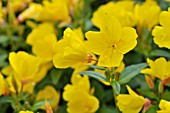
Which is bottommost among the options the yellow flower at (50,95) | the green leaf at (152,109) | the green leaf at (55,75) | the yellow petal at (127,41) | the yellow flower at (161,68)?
the yellow flower at (50,95)

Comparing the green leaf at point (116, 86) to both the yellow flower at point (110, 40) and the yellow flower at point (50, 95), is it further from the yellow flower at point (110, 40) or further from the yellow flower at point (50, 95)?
the yellow flower at point (50, 95)

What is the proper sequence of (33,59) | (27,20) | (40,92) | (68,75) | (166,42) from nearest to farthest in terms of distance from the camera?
(166,42)
(33,59)
(40,92)
(68,75)
(27,20)

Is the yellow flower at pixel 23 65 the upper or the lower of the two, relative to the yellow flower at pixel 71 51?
lower

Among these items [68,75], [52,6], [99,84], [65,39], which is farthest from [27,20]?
[65,39]

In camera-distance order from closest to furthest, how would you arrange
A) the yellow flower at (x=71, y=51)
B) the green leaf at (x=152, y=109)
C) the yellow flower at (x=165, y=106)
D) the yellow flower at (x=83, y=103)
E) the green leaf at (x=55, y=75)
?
the yellow flower at (x=165, y=106), the yellow flower at (x=71, y=51), the green leaf at (x=152, y=109), the yellow flower at (x=83, y=103), the green leaf at (x=55, y=75)

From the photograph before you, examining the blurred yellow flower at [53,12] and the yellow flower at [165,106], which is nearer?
the yellow flower at [165,106]

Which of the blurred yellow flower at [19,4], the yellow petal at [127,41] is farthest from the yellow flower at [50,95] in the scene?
the blurred yellow flower at [19,4]

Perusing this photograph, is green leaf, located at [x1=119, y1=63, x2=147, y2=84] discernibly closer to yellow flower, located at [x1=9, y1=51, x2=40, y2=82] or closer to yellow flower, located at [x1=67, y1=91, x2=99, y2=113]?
Answer: yellow flower, located at [x1=67, y1=91, x2=99, y2=113]

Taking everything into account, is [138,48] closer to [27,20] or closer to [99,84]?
[99,84]

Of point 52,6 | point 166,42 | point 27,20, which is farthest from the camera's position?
point 27,20
